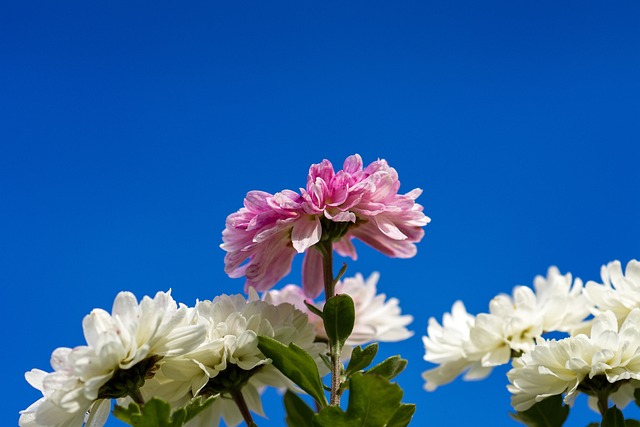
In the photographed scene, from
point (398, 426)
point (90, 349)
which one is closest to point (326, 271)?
point (398, 426)

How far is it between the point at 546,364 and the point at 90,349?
686 mm

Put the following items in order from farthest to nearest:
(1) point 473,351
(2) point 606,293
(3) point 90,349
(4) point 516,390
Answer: (1) point 473,351 < (2) point 606,293 < (4) point 516,390 < (3) point 90,349

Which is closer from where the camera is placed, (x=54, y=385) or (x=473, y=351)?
(x=54, y=385)

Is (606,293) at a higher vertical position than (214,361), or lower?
higher

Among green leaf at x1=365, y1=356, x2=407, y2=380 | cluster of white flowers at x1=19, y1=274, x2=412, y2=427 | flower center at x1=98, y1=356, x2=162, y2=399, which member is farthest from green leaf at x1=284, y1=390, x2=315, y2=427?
flower center at x1=98, y1=356, x2=162, y2=399

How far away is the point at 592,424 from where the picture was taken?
1218mm

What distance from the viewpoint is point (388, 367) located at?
108 centimetres

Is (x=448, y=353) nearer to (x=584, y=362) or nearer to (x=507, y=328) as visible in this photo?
(x=507, y=328)

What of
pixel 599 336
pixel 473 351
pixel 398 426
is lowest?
pixel 398 426

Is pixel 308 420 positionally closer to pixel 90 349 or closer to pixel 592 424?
pixel 90 349

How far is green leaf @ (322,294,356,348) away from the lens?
1.10 metres

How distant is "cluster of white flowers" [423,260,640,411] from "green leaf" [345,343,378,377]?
0.26 meters

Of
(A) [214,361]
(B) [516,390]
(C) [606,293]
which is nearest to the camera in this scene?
(A) [214,361]

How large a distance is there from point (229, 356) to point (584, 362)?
540 mm
